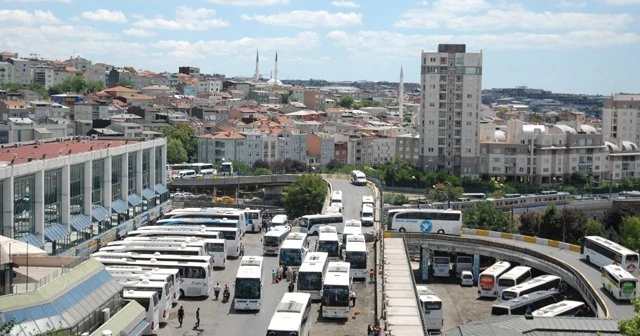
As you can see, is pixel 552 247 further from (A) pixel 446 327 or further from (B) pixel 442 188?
(B) pixel 442 188

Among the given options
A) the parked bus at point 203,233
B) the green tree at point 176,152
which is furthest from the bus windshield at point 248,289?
the green tree at point 176,152

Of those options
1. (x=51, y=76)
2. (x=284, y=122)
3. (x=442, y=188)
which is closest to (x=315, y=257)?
(x=442, y=188)

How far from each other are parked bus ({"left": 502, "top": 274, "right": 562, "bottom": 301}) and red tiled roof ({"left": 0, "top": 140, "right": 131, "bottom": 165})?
15.0 meters

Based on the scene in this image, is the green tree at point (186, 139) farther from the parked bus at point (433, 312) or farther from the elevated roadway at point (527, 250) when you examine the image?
the parked bus at point (433, 312)

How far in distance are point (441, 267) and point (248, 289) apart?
16000 millimetres

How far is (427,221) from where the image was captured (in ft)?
123

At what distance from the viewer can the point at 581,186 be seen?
75.8 metres

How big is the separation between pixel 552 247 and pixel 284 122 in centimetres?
Answer: 5250

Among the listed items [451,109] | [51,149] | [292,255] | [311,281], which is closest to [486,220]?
[292,255]

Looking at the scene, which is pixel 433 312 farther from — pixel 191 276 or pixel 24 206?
pixel 24 206

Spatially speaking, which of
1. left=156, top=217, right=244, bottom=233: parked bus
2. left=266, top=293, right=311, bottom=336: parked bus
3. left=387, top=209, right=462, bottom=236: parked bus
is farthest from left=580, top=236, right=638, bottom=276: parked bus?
left=266, top=293, right=311, bottom=336: parked bus

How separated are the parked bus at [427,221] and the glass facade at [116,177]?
10473 millimetres

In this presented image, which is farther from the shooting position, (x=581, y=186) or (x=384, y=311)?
(x=581, y=186)

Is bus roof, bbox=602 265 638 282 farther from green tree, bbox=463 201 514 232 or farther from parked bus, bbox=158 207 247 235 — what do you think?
green tree, bbox=463 201 514 232
